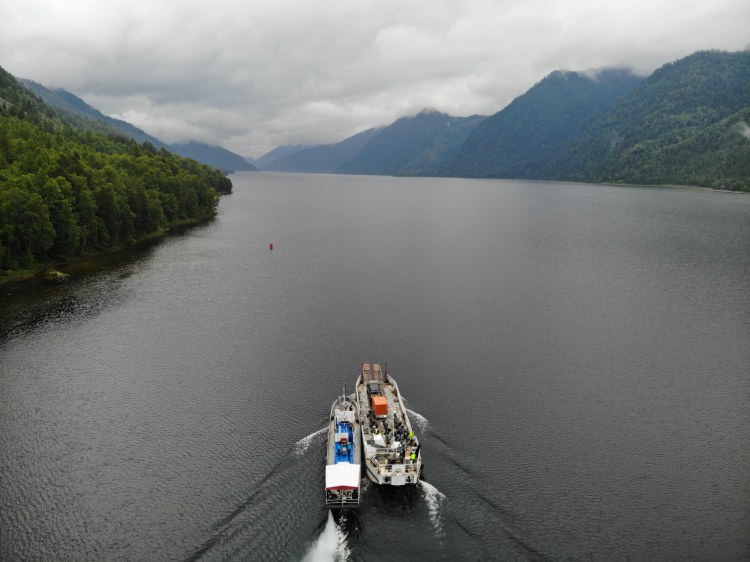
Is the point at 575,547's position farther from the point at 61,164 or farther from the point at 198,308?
the point at 61,164

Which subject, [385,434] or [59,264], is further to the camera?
[59,264]

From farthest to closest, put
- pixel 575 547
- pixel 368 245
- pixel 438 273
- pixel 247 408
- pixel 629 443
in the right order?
pixel 368 245 < pixel 438 273 < pixel 247 408 < pixel 629 443 < pixel 575 547

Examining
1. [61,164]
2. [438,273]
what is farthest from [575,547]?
[61,164]

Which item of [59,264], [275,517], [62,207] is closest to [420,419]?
[275,517]

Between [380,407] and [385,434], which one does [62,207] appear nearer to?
[380,407]

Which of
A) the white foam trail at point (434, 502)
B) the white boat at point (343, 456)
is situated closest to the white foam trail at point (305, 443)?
→ the white boat at point (343, 456)

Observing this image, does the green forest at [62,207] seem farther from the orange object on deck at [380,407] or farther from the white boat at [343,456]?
the orange object on deck at [380,407]

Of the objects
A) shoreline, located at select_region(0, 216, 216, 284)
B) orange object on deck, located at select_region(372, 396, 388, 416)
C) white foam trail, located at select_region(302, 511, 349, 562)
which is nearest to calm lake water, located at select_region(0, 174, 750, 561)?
white foam trail, located at select_region(302, 511, 349, 562)
